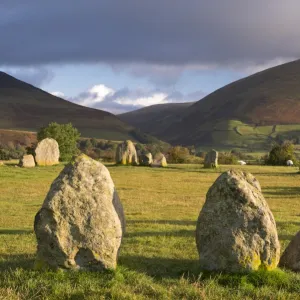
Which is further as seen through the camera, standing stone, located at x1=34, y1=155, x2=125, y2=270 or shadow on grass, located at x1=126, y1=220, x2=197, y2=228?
shadow on grass, located at x1=126, y1=220, x2=197, y2=228

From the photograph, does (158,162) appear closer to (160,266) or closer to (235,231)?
(160,266)

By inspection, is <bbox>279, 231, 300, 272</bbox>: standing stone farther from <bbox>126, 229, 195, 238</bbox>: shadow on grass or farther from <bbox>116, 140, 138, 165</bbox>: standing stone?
<bbox>116, 140, 138, 165</bbox>: standing stone

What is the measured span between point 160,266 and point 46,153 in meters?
37.3

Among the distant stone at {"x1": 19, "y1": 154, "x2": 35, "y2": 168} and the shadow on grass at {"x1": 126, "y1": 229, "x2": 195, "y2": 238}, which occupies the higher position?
the distant stone at {"x1": 19, "y1": 154, "x2": 35, "y2": 168}

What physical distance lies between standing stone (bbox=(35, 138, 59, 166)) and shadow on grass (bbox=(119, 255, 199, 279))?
3553 cm

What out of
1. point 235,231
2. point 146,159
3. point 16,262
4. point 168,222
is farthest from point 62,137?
point 235,231

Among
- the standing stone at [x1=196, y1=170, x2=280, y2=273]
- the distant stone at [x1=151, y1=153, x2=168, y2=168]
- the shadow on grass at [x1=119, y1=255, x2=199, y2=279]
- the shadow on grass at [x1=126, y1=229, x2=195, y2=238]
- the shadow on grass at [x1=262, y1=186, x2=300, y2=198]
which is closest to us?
the standing stone at [x1=196, y1=170, x2=280, y2=273]

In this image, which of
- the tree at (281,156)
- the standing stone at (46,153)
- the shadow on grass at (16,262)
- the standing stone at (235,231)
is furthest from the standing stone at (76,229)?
the tree at (281,156)

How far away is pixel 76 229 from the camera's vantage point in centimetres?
1045

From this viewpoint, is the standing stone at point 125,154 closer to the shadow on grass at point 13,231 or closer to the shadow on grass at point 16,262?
the shadow on grass at point 13,231

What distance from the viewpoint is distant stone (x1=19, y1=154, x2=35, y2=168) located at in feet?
144

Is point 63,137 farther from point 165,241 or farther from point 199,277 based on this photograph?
point 199,277

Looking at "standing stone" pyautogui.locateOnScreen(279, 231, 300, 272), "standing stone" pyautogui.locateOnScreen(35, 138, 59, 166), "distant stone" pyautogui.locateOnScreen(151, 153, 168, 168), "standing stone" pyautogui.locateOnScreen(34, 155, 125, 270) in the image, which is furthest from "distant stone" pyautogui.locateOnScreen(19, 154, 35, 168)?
"standing stone" pyautogui.locateOnScreen(279, 231, 300, 272)

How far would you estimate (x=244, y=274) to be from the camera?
10.3 metres
